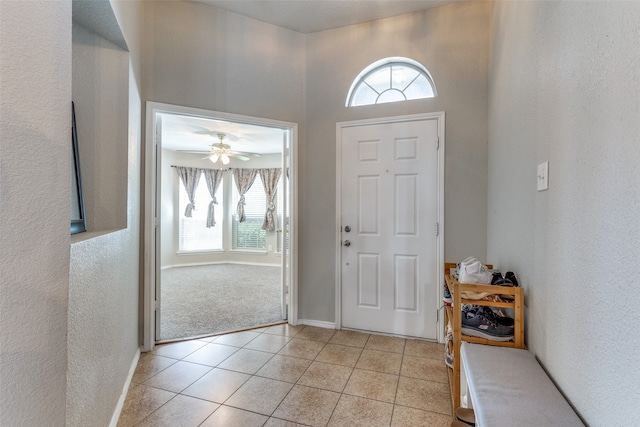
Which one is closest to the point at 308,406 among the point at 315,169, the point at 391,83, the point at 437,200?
the point at 437,200

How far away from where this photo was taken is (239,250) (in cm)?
700

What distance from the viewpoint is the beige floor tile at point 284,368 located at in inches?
85.2

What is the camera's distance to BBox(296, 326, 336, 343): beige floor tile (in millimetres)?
2812

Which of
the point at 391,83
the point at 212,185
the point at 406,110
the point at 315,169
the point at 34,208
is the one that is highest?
the point at 391,83

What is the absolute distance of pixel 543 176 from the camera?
1.35 m

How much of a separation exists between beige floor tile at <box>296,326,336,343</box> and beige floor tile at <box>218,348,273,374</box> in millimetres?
456

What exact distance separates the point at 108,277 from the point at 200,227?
18.1ft

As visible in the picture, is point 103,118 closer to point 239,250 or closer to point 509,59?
point 509,59

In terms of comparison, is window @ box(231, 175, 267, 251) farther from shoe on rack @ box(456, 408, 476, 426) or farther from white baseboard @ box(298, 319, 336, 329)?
shoe on rack @ box(456, 408, 476, 426)

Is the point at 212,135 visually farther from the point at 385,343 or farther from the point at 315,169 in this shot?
the point at 385,343

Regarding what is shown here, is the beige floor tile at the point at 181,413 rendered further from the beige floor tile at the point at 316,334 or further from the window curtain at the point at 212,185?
the window curtain at the point at 212,185

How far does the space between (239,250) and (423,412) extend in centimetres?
580

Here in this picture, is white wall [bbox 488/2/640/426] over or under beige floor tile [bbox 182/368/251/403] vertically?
over

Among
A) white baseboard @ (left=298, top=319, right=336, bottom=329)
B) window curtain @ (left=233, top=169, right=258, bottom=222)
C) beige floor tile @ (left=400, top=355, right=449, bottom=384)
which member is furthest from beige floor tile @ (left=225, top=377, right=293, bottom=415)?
window curtain @ (left=233, top=169, right=258, bottom=222)
